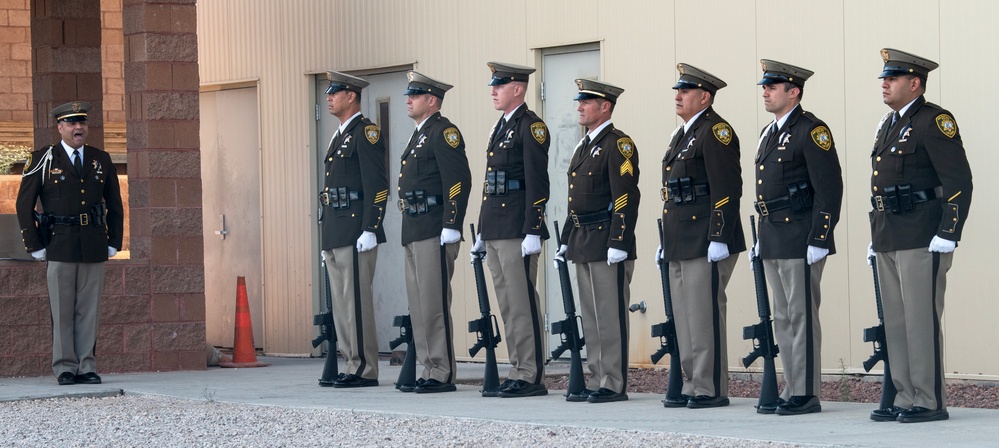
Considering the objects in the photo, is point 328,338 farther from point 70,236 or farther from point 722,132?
point 722,132

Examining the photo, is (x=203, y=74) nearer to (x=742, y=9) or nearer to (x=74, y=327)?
(x=74, y=327)

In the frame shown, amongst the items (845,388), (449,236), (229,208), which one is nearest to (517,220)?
(449,236)

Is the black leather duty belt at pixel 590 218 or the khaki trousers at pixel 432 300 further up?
the black leather duty belt at pixel 590 218

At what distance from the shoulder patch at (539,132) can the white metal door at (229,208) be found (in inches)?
235

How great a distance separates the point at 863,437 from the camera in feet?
23.4

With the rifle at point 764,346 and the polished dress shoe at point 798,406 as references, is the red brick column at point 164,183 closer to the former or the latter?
the rifle at point 764,346

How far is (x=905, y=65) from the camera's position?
25.5 feet

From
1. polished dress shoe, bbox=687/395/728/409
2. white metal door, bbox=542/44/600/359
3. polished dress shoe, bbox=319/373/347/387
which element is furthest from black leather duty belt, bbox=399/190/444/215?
white metal door, bbox=542/44/600/359

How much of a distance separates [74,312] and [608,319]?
14.0 ft

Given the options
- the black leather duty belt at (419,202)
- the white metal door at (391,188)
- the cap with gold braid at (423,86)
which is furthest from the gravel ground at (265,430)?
the white metal door at (391,188)

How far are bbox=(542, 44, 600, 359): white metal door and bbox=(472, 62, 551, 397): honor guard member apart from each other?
2.58 metres

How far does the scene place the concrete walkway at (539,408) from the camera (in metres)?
7.29

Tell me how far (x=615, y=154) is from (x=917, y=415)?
2.31 metres

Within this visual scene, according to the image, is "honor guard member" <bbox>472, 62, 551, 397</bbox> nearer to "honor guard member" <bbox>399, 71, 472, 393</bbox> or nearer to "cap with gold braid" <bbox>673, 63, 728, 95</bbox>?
"honor guard member" <bbox>399, 71, 472, 393</bbox>
